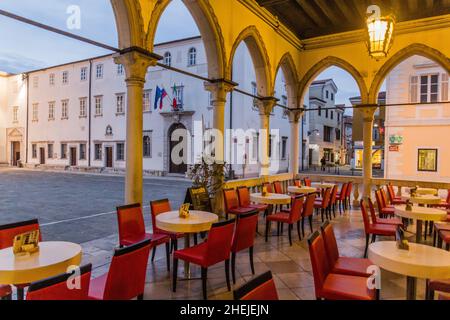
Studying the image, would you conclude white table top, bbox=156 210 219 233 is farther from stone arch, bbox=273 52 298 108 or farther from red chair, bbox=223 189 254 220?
stone arch, bbox=273 52 298 108

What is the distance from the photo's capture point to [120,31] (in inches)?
173

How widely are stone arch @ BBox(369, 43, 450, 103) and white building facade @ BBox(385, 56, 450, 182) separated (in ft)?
19.4

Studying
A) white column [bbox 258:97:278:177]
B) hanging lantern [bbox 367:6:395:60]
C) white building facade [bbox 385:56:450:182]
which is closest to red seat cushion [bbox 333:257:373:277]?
hanging lantern [bbox 367:6:395:60]

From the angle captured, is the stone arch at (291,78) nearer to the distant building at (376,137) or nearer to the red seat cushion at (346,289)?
the red seat cushion at (346,289)

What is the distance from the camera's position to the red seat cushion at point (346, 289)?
7.77ft

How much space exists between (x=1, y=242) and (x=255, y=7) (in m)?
6.72

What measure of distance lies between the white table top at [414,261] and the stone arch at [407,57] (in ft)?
22.0

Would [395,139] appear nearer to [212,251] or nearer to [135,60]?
[135,60]

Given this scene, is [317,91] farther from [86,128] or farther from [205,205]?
[205,205]

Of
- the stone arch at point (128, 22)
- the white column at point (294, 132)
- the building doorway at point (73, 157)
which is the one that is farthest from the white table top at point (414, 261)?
the building doorway at point (73, 157)

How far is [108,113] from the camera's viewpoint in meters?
21.3

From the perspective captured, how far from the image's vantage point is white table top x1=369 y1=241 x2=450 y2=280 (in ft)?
7.54

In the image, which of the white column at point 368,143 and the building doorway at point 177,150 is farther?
the building doorway at point 177,150

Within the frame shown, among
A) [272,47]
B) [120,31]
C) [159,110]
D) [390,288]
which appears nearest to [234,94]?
[159,110]
